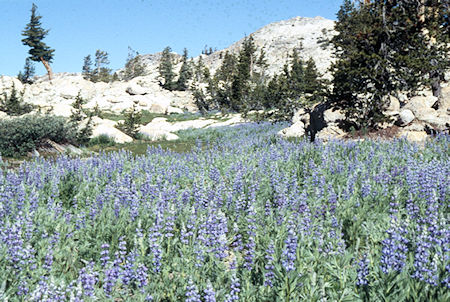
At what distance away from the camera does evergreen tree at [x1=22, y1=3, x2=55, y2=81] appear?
236 ft

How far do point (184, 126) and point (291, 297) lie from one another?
103ft

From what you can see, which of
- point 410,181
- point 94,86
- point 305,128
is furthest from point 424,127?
point 94,86

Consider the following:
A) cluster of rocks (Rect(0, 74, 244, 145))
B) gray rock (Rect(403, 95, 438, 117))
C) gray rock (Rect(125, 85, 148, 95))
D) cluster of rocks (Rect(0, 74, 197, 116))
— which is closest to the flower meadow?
gray rock (Rect(403, 95, 438, 117))

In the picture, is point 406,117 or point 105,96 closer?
point 406,117

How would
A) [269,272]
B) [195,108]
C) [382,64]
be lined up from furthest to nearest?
[195,108] < [382,64] < [269,272]

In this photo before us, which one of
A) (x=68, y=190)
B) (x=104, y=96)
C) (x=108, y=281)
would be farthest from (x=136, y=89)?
(x=108, y=281)

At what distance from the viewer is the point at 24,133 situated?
15.7 meters

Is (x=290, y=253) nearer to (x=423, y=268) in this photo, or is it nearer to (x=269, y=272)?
(x=269, y=272)

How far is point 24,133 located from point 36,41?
221 ft

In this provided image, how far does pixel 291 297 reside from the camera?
3.55 metres

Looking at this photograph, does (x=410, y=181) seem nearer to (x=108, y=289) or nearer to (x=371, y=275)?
(x=371, y=275)

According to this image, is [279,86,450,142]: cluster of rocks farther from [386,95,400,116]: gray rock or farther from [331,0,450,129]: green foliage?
[331,0,450,129]: green foliage

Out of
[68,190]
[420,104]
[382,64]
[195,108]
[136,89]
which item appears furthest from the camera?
[136,89]

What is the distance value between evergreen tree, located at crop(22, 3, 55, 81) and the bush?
62859 millimetres
